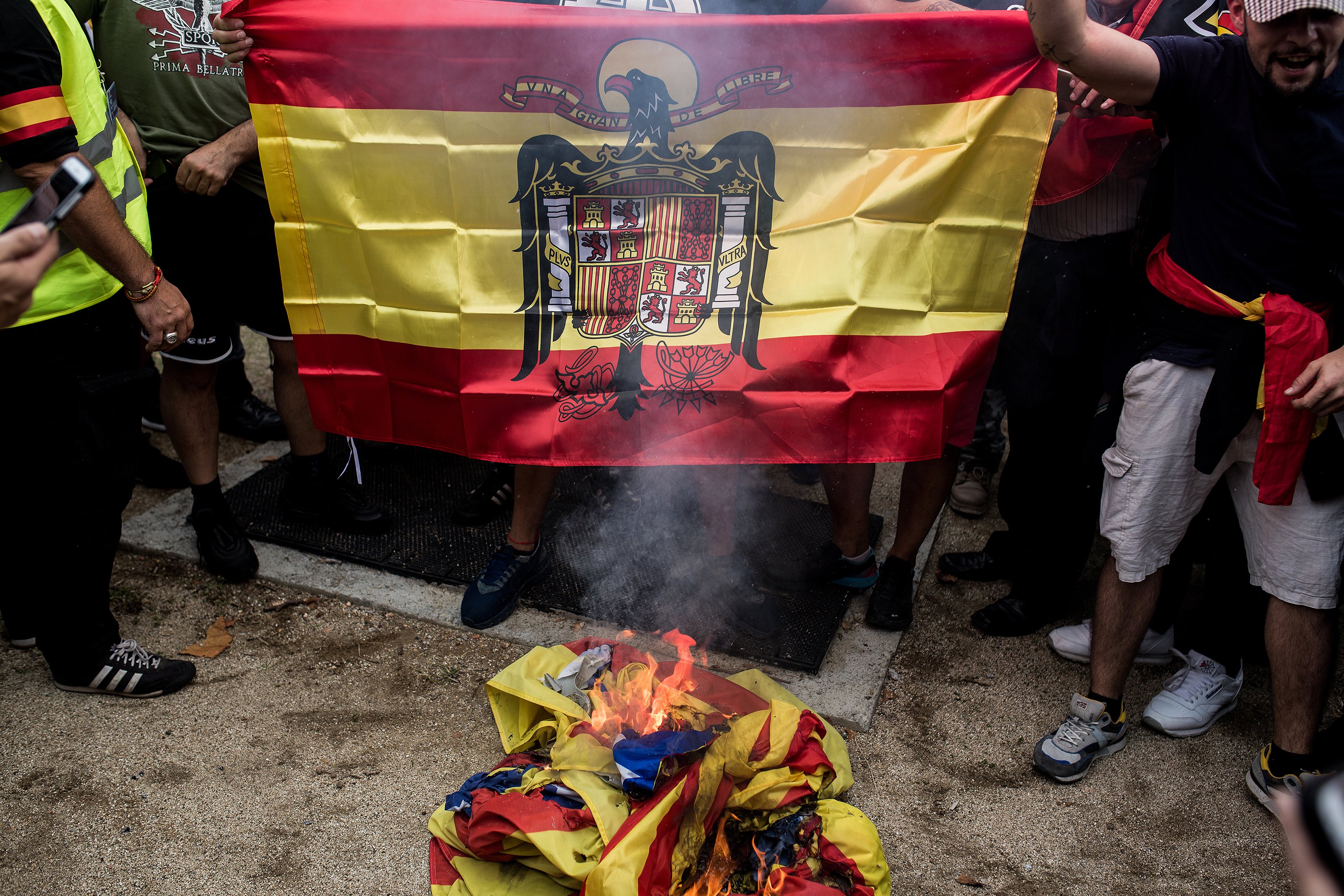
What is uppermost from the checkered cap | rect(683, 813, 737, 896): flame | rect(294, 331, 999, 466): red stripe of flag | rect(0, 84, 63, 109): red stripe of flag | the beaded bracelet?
the checkered cap

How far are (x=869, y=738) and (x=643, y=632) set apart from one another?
0.86 meters

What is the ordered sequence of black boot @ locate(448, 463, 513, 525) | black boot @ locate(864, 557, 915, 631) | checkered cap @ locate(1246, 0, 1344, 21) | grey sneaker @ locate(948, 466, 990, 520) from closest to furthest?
checkered cap @ locate(1246, 0, 1344, 21)
black boot @ locate(864, 557, 915, 631)
black boot @ locate(448, 463, 513, 525)
grey sneaker @ locate(948, 466, 990, 520)

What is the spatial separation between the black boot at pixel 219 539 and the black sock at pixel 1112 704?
297cm

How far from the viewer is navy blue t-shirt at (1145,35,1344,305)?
2.16m

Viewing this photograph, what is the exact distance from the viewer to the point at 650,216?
274cm

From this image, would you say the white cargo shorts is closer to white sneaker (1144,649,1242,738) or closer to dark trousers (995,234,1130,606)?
dark trousers (995,234,1130,606)

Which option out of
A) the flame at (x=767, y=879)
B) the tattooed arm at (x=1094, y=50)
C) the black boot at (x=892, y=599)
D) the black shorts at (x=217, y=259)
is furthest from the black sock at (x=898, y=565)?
the black shorts at (x=217, y=259)

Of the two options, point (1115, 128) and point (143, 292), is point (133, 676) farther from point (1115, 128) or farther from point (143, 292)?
point (1115, 128)

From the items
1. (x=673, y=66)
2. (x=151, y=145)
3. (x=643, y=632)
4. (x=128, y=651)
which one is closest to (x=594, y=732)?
(x=643, y=632)

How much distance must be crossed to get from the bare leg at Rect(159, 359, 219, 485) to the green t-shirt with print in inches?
29.2

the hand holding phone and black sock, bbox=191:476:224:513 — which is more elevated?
the hand holding phone

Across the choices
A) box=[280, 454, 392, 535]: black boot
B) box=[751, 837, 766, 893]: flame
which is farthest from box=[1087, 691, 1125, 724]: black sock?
box=[280, 454, 392, 535]: black boot

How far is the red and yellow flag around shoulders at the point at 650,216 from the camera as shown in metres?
2.57

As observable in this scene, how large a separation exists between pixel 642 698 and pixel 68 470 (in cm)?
176
